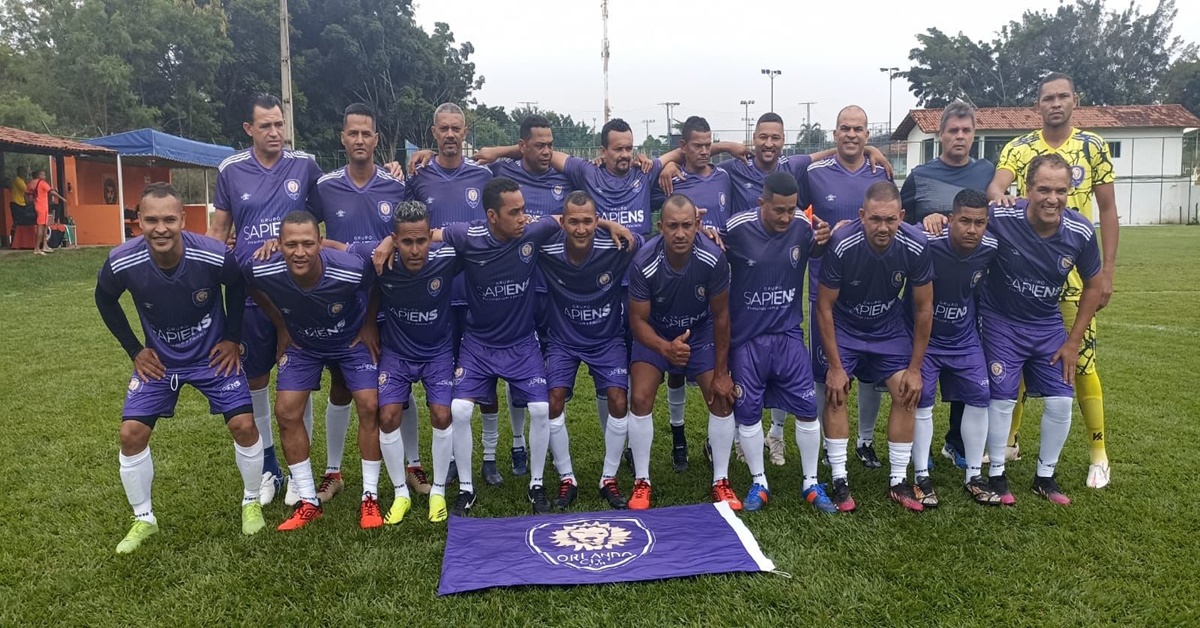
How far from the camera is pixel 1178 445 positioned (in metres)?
5.37

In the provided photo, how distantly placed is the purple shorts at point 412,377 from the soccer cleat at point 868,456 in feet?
9.20

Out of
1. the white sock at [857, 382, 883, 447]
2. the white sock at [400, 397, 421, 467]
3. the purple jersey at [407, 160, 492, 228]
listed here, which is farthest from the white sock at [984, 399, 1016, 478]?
the white sock at [400, 397, 421, 467]

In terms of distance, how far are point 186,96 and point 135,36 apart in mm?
2874

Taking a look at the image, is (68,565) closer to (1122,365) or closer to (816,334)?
(816,334)

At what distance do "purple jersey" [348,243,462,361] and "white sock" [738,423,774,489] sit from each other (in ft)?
6.02

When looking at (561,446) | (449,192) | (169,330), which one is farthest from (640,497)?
(169,330)

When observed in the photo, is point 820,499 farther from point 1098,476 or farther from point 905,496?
point 1098,476

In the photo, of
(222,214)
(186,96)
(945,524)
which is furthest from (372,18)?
(945,524)

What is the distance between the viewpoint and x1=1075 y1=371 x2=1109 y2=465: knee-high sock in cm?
476

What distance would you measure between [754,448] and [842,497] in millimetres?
555

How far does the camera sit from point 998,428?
462cm

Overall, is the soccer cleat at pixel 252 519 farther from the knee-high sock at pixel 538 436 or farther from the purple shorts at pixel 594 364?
the purple shorts at pixel 594 364

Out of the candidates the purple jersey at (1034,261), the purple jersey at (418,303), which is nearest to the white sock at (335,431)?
the purple jersey at (418,303)

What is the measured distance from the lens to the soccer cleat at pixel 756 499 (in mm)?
4523
